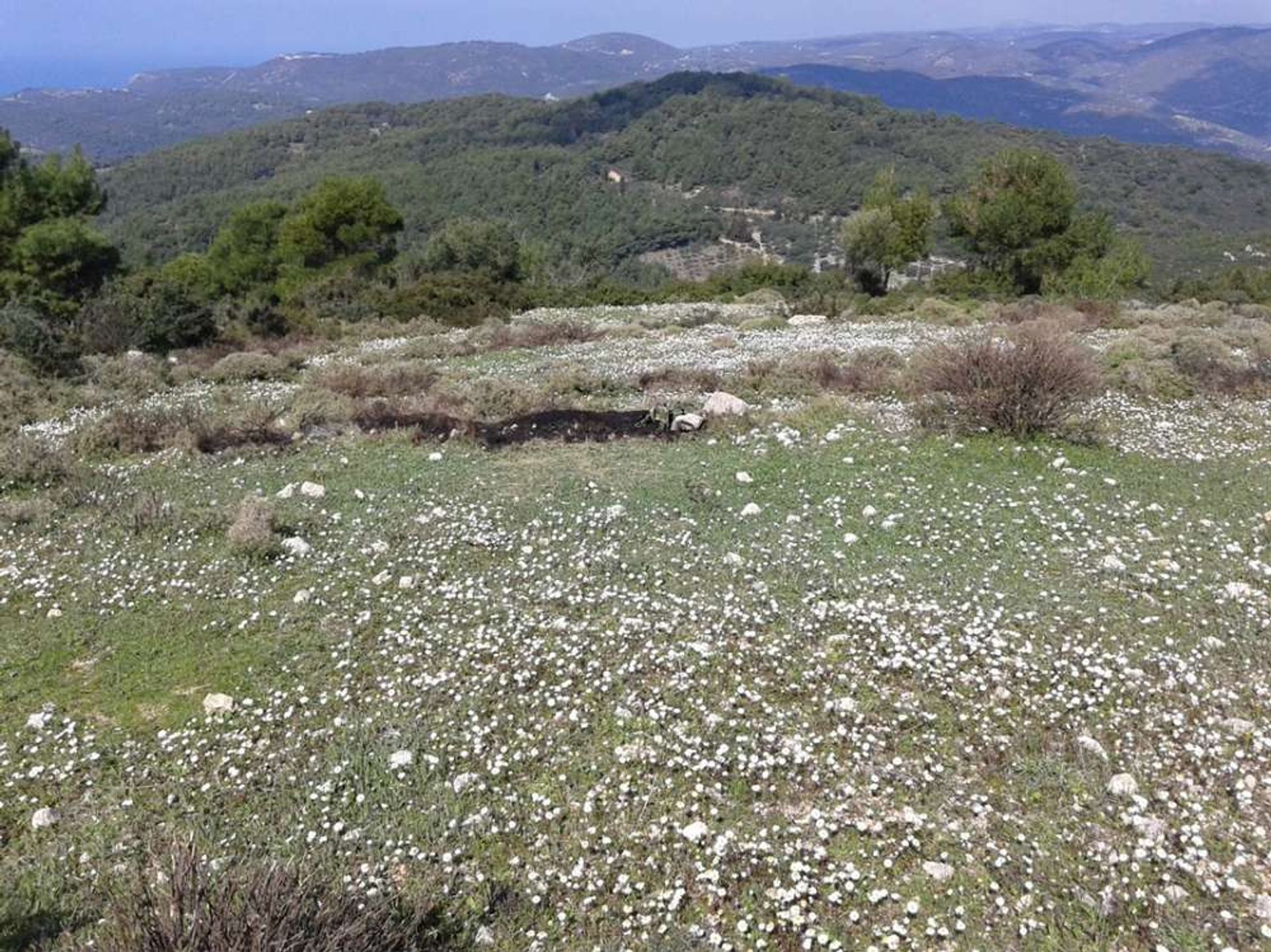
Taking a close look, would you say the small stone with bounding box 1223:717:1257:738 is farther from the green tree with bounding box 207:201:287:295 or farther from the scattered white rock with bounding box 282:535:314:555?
the green tree with bounding box 207:201:287:295

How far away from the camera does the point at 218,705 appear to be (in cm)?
733

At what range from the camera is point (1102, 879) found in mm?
5363

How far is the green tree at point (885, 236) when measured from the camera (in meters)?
45.4

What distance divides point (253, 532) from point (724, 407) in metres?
8.94

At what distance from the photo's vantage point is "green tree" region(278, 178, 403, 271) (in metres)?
43.2

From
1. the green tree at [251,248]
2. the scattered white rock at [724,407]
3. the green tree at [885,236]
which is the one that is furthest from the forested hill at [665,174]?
the scattered white rock at [724,407]

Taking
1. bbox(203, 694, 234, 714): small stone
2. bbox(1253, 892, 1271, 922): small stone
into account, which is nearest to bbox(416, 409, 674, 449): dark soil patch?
bbox(203, 694, 234, 714): small stone

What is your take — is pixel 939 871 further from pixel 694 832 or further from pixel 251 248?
pixel 251 248

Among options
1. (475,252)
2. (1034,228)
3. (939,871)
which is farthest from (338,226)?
(939,871)

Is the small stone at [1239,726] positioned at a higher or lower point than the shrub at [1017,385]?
lower

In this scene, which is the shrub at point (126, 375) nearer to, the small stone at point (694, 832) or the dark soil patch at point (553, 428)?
the dark soil patch at point (553, 428)

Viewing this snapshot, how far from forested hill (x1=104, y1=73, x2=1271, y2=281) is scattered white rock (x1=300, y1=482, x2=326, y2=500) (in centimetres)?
6766

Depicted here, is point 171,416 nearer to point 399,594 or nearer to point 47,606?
point 47,606

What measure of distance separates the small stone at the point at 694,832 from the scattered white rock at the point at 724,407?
1037cm
